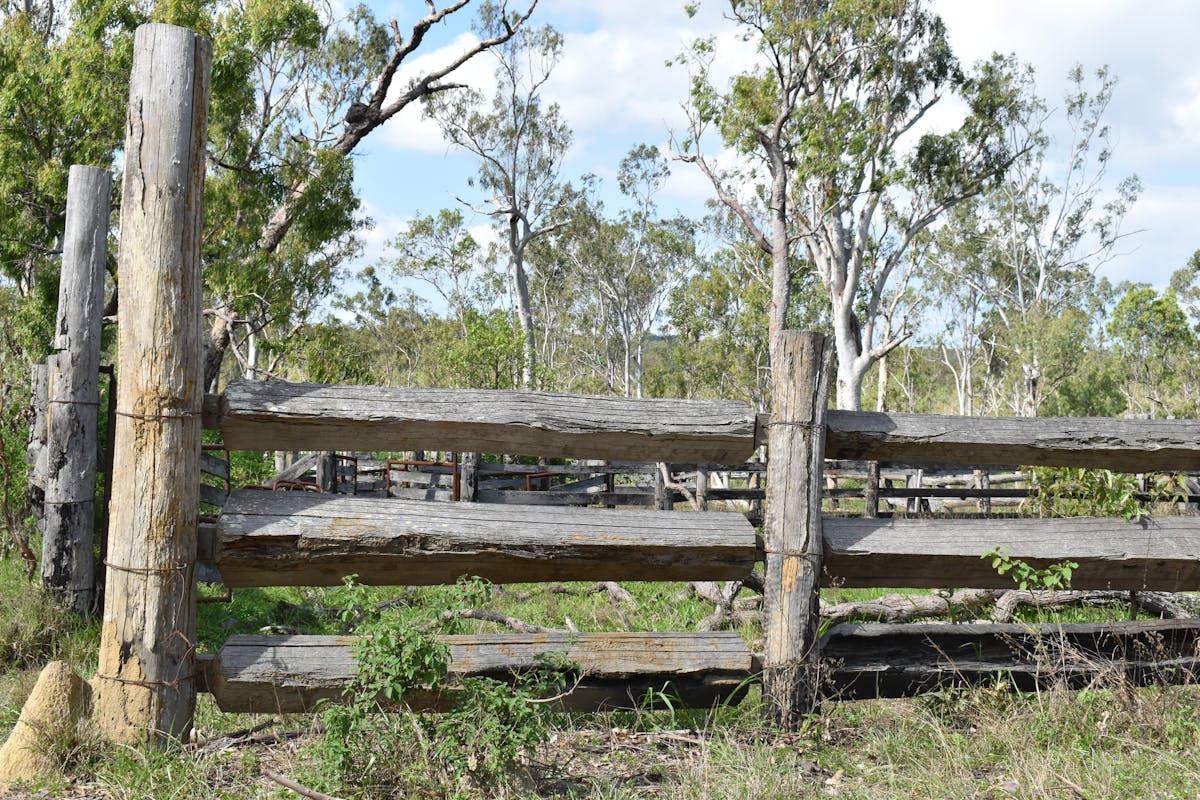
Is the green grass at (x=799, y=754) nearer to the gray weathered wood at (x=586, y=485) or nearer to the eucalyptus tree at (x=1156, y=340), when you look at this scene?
the gray weathered wood at (x=586, y=485)

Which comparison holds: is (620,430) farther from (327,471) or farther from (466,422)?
(327,471)

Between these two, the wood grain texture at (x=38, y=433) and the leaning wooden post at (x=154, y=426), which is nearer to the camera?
the leaning wooden post at (x=154, y=426)

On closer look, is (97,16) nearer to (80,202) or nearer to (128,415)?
(80,202)

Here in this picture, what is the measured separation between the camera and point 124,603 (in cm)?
329

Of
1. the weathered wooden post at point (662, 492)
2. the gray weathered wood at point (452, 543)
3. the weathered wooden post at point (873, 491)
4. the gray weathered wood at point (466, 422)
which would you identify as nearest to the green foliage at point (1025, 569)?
the gray weathered wood at point (452, 543)

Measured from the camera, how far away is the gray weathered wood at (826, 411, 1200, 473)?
3711mm

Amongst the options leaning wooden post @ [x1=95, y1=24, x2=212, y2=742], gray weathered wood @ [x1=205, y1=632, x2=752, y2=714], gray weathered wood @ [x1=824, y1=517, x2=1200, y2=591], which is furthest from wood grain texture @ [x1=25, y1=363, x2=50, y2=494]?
gray weathered wood @ [x1=824, y1=517, x2=1200, y2=591]

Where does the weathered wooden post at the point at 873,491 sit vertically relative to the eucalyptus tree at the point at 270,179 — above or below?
below

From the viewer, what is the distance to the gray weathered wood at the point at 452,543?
333 centimetres

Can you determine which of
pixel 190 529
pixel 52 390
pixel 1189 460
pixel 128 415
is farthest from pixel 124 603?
pixel 1189 460

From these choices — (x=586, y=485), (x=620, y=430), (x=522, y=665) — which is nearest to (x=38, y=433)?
(x=522, y=665)

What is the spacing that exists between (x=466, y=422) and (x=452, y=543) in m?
0.45

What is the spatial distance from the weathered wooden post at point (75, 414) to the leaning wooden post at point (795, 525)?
4120mm

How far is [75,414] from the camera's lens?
551 cm
